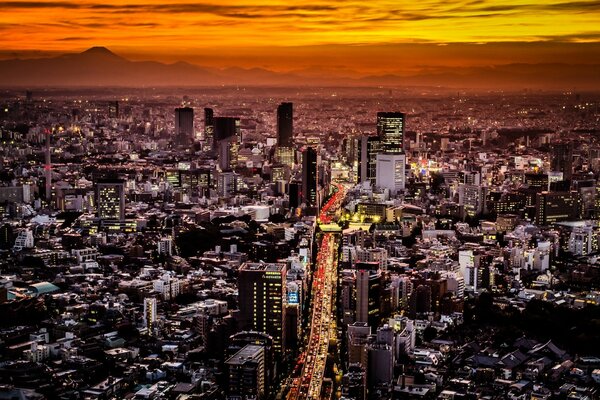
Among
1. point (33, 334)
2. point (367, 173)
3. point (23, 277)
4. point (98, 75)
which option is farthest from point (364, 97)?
point (33, 334)

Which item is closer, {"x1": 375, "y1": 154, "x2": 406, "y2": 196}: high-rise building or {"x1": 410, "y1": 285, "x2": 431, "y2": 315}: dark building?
{"x1": 410, "y1": 285, "x2": 431, "y2": 315}: dark building

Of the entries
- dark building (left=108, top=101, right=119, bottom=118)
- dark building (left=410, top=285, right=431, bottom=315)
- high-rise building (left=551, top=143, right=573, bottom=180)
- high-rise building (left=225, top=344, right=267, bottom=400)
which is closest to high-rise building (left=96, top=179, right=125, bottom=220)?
dark building (left=410, top=285, right=431, bottom=315)

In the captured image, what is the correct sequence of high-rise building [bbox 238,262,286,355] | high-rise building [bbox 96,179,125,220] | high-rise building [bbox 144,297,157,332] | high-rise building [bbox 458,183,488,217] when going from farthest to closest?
1. high-rise building [bbox 458,183,488,217]
2. high-rise building [bbox 96,179,125,220]
3. high-rise building [bbox 144,297,157,332]
4. high-rise building [bbox 238,262,286,355]

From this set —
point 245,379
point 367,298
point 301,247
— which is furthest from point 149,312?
point 301,247

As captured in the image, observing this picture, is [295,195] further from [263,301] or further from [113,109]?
[113,109]

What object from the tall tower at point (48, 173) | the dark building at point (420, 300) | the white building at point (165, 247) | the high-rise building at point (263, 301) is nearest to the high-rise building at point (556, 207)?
the dark building at point (420, 300)

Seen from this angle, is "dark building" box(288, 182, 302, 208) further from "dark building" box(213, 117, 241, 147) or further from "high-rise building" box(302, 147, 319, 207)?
"dark building" box(213, 117, 241, 147)

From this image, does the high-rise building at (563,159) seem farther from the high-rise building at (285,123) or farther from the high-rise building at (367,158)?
the high-rise building at (285,123)
